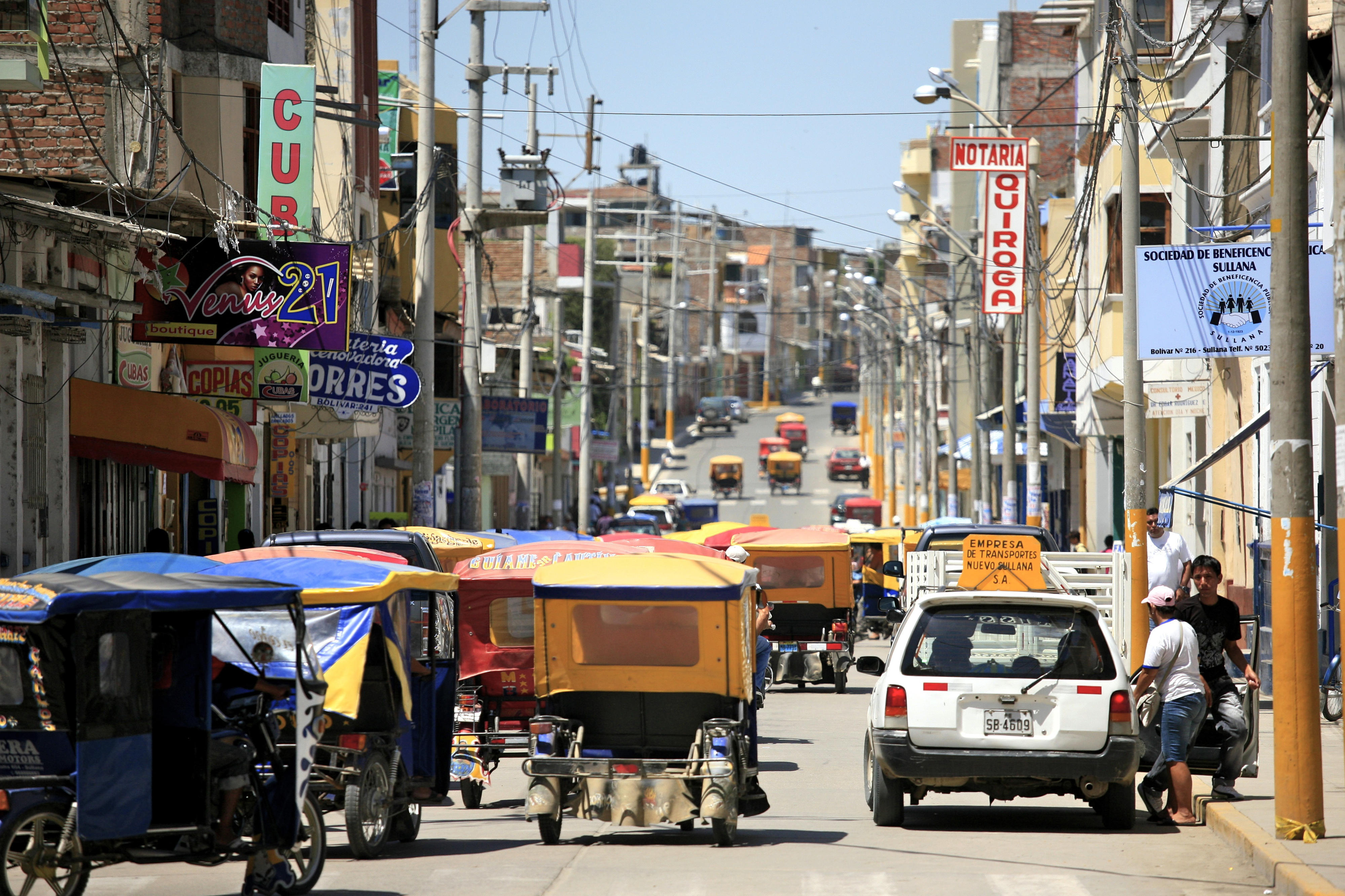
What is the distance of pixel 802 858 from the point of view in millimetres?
10945

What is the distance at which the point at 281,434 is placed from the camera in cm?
3228

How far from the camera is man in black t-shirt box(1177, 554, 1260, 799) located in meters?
12.4

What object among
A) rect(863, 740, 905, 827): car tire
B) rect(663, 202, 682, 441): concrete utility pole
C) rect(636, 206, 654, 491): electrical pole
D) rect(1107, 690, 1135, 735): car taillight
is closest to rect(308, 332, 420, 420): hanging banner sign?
rect(863, 740, 905, 827): car tire

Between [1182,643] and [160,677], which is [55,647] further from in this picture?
[1182,643]

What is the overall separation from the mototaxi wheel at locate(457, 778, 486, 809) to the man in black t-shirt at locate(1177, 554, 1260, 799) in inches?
217

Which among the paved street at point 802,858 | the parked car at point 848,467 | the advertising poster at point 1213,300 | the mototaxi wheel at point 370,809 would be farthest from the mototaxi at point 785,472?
the mototaxi wheel at point 370,809

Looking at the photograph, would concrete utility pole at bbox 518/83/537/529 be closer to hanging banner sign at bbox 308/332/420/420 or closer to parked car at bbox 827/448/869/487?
hanging banner sign at bbox 308/332/420/420

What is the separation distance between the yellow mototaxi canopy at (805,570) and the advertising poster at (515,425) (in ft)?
74.8

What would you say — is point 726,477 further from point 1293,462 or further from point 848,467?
point 1293,462

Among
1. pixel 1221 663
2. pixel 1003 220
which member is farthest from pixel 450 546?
pixel 1003 220

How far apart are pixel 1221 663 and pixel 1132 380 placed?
7139mm

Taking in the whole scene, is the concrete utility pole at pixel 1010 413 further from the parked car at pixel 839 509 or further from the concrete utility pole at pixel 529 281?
the parked car at pixel 839 509

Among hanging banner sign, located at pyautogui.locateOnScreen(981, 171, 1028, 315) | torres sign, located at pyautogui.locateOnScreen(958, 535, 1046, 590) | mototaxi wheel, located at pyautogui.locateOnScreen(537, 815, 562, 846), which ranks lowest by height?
mototaxi wheel, located at pyautogui.locateOnScreen(537, 815, 562, 846)

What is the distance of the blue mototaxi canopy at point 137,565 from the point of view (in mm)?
10078
